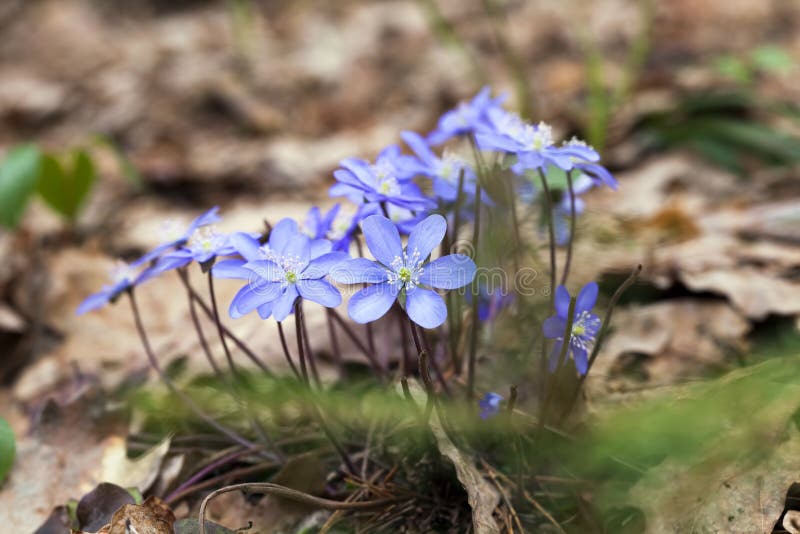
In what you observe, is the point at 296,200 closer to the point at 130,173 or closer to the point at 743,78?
the point at 130,173

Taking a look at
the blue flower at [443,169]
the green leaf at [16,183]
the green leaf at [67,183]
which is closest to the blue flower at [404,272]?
the blue flower at [443,169]

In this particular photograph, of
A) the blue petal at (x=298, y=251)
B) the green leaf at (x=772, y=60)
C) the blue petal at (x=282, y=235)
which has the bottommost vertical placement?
the green leaf at (x=772, y=60)

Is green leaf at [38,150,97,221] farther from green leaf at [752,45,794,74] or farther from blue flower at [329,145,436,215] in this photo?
green leaf at [752,45,794,74]

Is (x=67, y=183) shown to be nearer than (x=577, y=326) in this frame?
No

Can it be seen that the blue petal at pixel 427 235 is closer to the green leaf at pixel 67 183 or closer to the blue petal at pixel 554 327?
the blue petal at pixel 554 327

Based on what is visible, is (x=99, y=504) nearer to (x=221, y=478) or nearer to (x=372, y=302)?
(x=221, y=478)

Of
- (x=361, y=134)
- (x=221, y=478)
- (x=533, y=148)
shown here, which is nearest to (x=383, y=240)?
(x=533, y=148)
